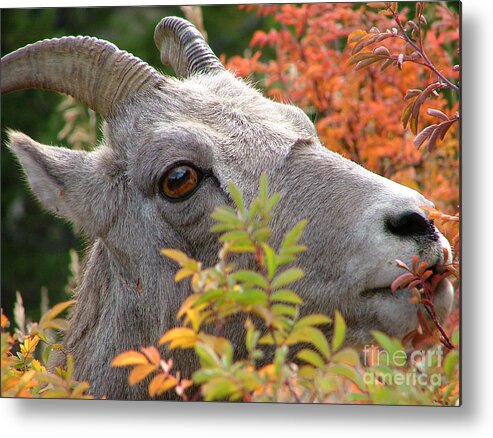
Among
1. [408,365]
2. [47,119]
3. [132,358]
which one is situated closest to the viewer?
[132,358]

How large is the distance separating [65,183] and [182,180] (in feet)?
1.90

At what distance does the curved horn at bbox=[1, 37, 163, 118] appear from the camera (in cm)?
433

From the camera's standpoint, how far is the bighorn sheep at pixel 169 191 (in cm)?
379

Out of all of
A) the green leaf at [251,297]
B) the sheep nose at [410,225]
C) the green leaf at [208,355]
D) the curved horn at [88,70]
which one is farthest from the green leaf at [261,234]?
the curved horn at [88,70]

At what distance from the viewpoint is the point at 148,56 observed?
262 inches

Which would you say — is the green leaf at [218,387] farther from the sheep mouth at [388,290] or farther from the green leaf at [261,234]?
the sheep mouth at [388,290]

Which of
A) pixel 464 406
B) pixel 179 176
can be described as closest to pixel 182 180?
pixel 179 176

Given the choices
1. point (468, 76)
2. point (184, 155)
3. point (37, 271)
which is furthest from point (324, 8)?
point (37, 271)

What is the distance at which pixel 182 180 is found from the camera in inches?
159

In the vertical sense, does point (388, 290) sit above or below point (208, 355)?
above

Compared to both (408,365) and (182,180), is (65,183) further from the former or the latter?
(408,365)

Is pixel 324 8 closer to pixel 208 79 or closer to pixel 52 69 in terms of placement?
pixel 208 79

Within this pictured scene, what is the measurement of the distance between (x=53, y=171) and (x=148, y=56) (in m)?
2.55

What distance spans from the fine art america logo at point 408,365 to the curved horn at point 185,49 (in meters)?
1.66
